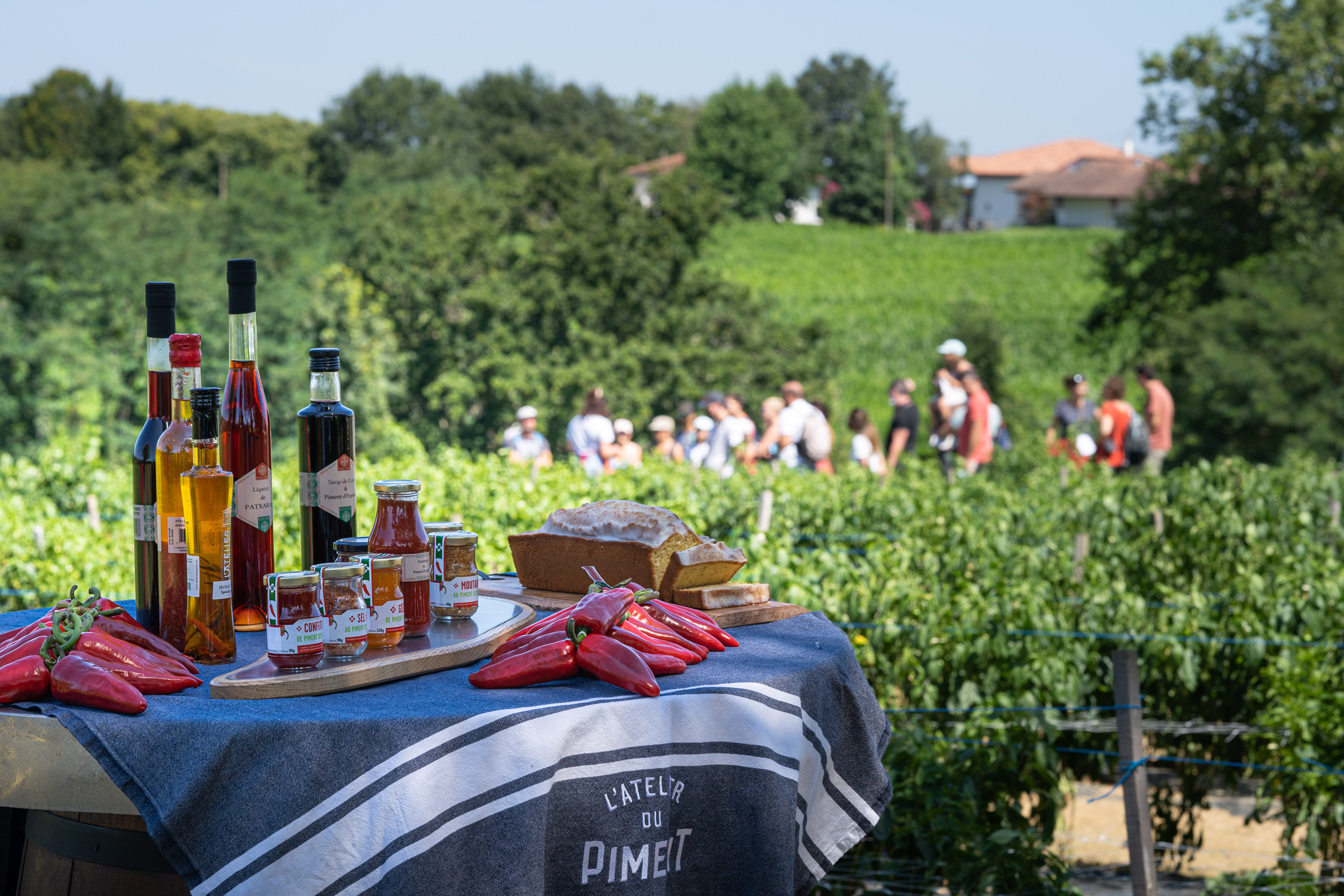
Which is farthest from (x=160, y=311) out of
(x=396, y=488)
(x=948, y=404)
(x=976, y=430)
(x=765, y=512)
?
(x=948, y=404)

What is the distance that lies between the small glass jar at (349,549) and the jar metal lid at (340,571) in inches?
5.7

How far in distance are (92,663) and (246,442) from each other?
0.49 meters

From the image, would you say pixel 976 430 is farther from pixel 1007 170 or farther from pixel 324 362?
pixel 1007 170

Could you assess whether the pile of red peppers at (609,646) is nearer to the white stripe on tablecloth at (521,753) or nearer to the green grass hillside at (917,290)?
the white stripe on tablecloth at (521,753)

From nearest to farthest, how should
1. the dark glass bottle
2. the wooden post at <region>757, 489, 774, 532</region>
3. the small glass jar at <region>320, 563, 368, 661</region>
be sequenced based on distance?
1. the small glass jar at <region>320, 563, 368, 661</region>
2. the dark glass bottle
3. the wooden post at <region>757, 489, 774, 532</region>

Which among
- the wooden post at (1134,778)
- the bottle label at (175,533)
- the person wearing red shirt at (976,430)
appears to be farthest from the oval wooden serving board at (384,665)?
the person wearing red shirt at (976,430)

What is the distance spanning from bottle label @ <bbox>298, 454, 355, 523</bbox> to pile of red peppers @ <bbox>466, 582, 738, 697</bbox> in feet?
1.48

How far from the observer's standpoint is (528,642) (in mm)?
2072

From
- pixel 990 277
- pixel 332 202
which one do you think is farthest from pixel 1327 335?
pixel 990 277

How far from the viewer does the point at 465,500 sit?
22.7ft

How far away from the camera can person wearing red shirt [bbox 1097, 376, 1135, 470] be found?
33.8 feet

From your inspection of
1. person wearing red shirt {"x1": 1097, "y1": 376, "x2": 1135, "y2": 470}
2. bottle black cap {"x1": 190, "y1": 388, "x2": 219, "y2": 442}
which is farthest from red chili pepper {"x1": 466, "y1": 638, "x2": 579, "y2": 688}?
person wearing red shirt {"x1": 1097, "y1": 376, "x2": 1135, "y2": 470}

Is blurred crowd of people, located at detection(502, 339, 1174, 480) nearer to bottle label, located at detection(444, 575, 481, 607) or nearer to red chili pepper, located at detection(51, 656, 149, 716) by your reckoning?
bottle label, located at detection(444, 575, 481, 607)

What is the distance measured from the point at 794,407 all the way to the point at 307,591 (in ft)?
27.0
